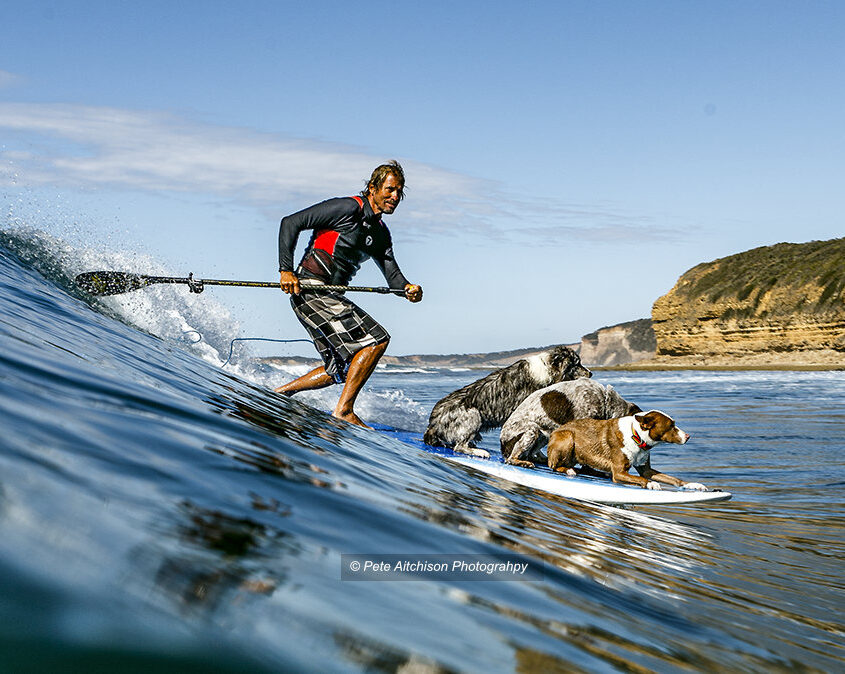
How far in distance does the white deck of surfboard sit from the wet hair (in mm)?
2362

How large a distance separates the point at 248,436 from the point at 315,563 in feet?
4.01

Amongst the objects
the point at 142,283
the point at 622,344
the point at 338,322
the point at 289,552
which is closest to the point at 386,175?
the point at 338,322

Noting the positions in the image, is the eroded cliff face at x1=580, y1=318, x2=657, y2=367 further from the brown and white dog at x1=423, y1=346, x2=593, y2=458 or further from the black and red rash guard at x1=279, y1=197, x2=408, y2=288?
the black and red rash guard at x1=279, y1=197, x2=408, y2=288

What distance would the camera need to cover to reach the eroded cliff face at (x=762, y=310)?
4934 cm

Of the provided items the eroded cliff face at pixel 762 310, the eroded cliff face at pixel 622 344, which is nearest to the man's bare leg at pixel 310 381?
the eroded cliff face at pixel 762 310

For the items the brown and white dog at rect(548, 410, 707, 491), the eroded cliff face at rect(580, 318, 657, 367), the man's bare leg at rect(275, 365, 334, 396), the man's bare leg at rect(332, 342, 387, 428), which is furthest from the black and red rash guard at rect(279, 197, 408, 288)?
the eroded cliff face at rect(580, 318, 657, 367)

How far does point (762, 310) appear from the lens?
53.4m

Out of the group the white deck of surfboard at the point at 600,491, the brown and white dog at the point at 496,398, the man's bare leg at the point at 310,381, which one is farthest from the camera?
the brown and white dog at the point at 496,398

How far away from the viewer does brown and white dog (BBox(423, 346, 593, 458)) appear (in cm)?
757

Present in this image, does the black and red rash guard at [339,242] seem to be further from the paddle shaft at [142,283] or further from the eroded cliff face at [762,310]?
the eroded cliff face at [762,310]

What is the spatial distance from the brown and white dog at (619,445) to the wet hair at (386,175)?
8.74 ft

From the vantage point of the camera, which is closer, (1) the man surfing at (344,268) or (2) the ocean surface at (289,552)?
(2) the ocean surface at (289,552)

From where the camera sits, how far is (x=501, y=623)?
4.50 feet

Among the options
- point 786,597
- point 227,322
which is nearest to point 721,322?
point 227,322
